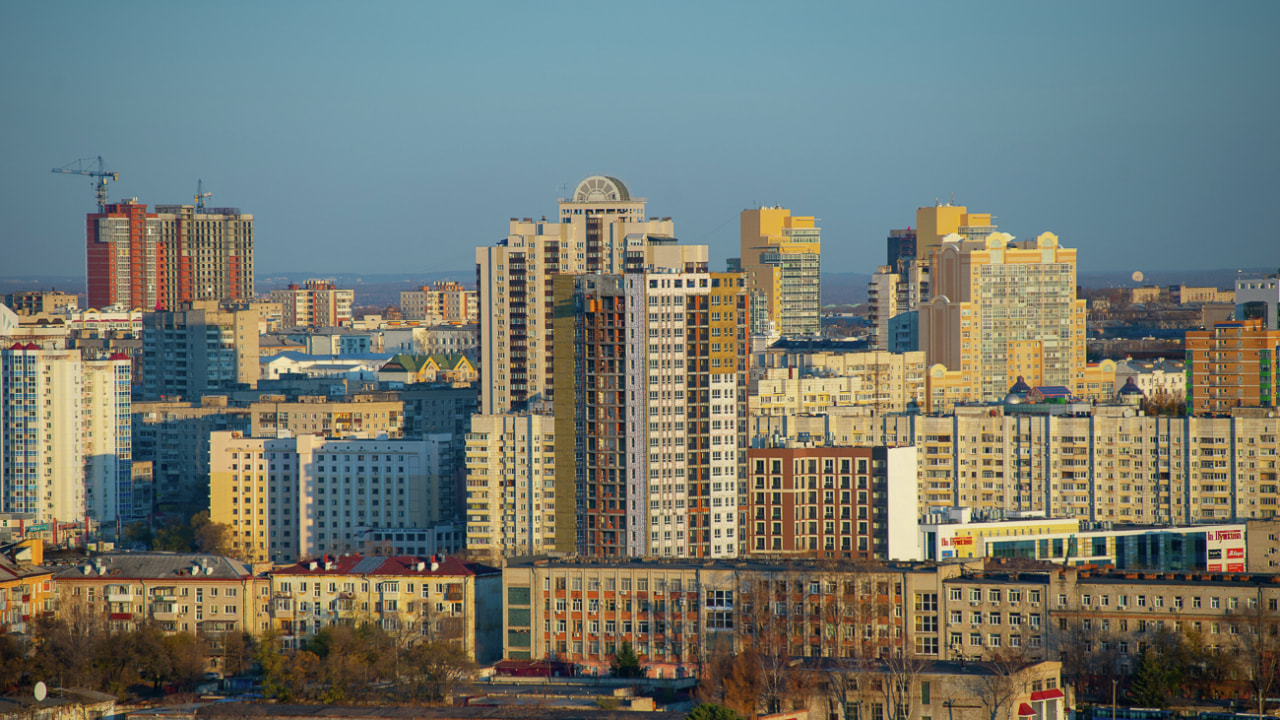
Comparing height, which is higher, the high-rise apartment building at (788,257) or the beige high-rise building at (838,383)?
the high-rise apartment building at (788,257)

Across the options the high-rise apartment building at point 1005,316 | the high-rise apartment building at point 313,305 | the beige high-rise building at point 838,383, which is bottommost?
the beige high-rise building at point 838,383

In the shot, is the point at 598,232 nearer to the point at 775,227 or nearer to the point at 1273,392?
the point at 1273,392

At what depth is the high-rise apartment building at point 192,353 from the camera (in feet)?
381

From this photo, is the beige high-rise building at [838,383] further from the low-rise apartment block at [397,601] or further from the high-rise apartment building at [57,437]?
the low-rise apartment block at [397,601]

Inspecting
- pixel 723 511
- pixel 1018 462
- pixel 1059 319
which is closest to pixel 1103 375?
pixel 1059 319

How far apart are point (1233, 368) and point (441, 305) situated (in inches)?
4086

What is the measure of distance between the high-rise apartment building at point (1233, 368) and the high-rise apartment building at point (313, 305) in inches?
3978

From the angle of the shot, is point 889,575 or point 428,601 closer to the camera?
point 889,575

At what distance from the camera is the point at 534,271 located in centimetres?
8069

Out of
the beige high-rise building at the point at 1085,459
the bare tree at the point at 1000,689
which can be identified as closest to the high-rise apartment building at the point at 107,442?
the beige high-rise building at the point at 1085,459

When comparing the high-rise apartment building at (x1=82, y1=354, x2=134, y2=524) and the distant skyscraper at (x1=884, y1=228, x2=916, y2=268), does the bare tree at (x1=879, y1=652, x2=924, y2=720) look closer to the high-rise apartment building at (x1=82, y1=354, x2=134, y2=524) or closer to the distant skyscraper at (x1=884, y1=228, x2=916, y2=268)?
the high-rise apartment building at (x1=82, y1=354, x2=134, y2=524)

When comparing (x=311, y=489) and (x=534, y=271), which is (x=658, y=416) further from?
(x=311, y=489)

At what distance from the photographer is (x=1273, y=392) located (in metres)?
94.3

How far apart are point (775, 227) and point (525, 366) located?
76.9 meters
